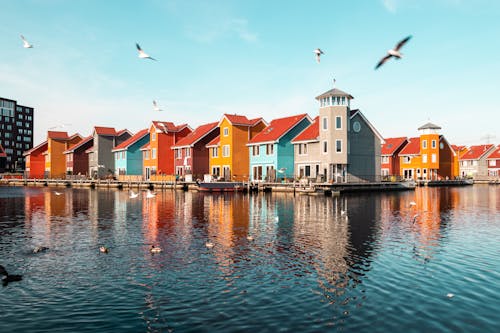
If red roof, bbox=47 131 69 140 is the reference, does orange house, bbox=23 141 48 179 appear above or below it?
below

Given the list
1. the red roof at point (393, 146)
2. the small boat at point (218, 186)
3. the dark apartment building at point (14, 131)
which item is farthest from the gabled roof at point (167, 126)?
the dark apartment building at point (14, 131)

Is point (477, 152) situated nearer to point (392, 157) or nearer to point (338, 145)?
point (392, 157)

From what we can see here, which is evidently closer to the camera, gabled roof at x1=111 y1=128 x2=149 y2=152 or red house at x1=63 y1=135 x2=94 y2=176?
gabled roof at x1=111 y1=128 x2=149 y2=152

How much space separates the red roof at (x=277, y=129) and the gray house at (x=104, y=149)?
1715 inches

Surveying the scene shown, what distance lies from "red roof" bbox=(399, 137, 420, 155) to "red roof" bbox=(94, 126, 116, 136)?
68412 mm

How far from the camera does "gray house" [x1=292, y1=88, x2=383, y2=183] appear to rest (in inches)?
2516

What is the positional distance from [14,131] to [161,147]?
114m

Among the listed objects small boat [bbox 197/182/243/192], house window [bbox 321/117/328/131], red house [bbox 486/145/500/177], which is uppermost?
house window [bbox 321/117/328/131]

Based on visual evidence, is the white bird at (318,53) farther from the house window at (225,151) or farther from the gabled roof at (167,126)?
the gabled roof at (167,126)

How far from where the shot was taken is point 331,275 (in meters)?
16.6

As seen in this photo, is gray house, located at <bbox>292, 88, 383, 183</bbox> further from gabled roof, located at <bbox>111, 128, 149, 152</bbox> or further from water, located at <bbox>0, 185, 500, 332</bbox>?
gabled roof, located at <bbox>111, 128, 149, 152</bbox>

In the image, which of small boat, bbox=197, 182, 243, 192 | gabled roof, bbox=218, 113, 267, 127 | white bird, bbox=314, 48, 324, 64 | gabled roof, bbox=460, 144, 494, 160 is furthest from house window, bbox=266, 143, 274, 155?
gabled roof, bbox=460, 144, 494, 160

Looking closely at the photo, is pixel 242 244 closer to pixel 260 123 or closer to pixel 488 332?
pixel 488 332

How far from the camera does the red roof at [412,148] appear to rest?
97.1 meters
